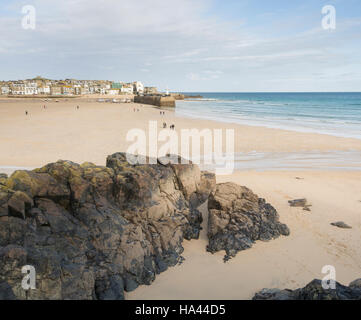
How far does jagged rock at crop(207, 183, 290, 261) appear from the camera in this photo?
852cm

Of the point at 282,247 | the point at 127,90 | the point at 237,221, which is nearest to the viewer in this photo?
the point at 282,247

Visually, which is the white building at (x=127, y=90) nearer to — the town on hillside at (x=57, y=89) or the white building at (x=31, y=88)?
the town on hillside at (x=57, y=89)

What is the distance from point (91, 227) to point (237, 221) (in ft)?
14.7

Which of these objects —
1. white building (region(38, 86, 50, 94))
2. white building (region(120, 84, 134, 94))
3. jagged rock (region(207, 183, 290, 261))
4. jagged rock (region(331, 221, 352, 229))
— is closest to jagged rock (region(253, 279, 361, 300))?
jagged rock (region(207, 183, 290, 261))

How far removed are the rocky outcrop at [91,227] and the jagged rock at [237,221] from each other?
0.70 metres

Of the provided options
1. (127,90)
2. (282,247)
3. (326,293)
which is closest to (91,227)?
(326,293)

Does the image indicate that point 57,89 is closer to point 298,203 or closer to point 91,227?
point 298,203

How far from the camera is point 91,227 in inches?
265

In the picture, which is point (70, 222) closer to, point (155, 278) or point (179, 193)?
point (155, 278)

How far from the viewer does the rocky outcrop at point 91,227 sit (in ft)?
17.5

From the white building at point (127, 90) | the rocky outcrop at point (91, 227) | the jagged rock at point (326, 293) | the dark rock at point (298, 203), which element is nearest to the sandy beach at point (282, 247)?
the dark rock at point (298, 203)

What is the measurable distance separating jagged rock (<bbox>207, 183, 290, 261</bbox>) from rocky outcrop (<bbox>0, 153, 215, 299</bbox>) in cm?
70

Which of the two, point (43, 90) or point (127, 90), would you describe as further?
point (127, 90)

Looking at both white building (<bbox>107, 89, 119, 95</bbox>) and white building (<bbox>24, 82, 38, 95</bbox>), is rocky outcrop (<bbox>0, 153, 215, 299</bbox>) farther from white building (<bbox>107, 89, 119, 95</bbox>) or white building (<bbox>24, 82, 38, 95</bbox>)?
white building (<bbox>107, 89, 119, 95</bbox>)
